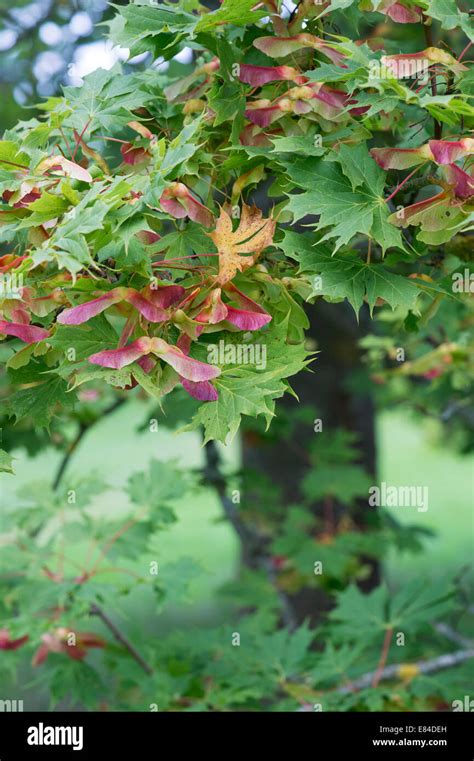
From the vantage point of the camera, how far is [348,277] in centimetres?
183

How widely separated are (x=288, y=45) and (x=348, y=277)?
0.54 meters

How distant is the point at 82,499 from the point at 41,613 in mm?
489

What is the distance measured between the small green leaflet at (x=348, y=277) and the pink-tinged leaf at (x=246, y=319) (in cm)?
15

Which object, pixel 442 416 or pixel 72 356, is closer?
pixel 72 356

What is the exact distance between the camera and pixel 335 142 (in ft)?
6.21

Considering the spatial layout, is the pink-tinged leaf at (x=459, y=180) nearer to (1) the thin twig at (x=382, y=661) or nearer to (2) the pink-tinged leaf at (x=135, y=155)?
(2) the pink-tinged leaf at (x=135, y=155)

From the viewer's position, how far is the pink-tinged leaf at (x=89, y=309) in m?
1.58

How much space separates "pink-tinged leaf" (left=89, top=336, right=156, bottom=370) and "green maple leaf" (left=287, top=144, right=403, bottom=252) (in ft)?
1.41

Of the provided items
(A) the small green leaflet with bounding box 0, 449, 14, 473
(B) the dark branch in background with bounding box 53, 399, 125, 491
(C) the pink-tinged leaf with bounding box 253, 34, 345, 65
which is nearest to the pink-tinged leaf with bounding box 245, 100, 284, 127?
(C) the pink-tinged leaf with bounding box 253, 34, 345, 65

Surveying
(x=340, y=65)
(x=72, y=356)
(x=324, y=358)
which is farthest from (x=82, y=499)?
(x=324, y=358)

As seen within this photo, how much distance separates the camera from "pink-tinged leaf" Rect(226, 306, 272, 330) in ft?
5.49

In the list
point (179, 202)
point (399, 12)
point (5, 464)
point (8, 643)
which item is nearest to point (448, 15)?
point (399, 12)

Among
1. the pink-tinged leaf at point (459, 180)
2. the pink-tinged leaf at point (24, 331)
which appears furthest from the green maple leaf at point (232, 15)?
the pink-tinged leaf at point (24, 331)

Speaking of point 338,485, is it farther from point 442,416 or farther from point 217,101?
point 217,101
